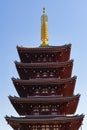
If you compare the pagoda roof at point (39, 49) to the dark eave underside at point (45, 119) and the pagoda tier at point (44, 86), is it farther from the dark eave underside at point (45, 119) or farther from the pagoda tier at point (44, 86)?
the dark eave underside at point (45, 119)

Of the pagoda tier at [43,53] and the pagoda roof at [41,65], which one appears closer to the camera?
the pagoda roof at [41,65]

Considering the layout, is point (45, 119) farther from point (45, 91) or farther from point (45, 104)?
point (45, 91)

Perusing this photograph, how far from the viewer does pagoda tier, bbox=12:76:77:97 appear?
148 ft

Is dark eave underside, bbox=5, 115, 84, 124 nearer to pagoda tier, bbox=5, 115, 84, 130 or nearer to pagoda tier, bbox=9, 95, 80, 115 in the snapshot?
pagoda tier, bbox=5, 115, 84, 130

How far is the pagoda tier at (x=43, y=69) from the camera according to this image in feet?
153

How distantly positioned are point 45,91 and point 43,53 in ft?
17.1

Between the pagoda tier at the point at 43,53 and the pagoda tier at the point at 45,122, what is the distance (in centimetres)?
842

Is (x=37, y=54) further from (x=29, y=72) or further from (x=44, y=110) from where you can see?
(x=44, y=110)

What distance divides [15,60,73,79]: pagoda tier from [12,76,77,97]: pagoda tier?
150 centimetres

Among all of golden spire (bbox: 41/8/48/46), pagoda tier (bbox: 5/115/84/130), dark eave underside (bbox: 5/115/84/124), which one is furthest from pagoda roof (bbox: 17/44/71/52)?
dark eave underside (bbox: 5/115/84/124)

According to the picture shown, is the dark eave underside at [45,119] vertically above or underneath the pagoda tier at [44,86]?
underneath

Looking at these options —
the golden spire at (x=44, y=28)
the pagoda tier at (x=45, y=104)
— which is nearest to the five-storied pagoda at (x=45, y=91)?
the pagoda tier at (x=45, y=104)

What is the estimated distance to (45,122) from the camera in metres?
42.0

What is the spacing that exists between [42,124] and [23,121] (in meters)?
2.21
